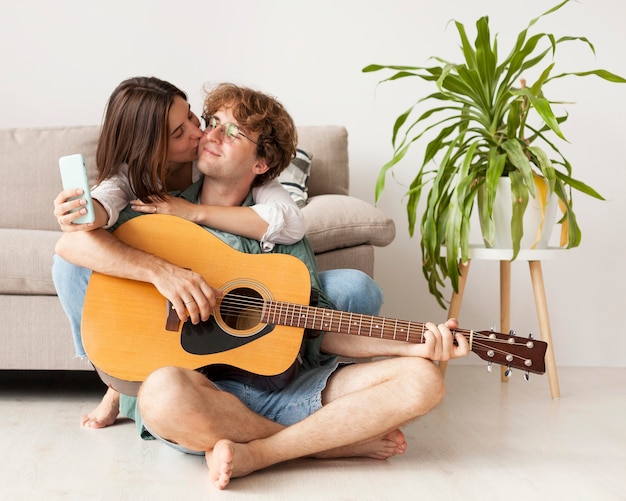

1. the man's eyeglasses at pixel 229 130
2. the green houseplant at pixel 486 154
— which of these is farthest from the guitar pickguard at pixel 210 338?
the green houseplant at pixel 486 154

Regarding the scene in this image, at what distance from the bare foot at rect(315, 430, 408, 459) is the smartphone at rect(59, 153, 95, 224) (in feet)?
2.20

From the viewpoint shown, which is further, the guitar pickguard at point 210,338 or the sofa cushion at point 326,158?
the sofa cushion at point 326,158

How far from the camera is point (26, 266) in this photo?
2.07 meters

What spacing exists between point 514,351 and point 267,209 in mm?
590

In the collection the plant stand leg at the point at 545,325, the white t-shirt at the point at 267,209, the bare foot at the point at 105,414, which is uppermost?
the white t-shirt at the point at 267,209

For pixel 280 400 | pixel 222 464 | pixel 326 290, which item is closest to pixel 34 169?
pixel 326 290

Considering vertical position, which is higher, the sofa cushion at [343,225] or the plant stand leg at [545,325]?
the sofa cushion at [343,225]

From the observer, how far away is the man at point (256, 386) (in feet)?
4.80

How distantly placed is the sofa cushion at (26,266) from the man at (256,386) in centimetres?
51

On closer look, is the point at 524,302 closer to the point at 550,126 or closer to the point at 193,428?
the point at 550,126

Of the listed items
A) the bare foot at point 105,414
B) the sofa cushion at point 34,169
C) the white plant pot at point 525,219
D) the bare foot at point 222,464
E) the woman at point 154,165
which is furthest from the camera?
the sofa cushion at point 34,169

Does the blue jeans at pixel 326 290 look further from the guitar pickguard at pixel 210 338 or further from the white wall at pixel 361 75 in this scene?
the white wall at pixel 361 75

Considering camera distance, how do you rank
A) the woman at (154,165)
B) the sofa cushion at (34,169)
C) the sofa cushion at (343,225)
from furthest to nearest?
1. the sofa cushion at (34,169)
2. the sofa cushion at (343,225)
3. the woman at (154,165)

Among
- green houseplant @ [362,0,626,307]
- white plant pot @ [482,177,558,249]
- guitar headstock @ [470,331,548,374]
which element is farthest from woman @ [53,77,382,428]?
white plant pot @ [482,177,558,249]
